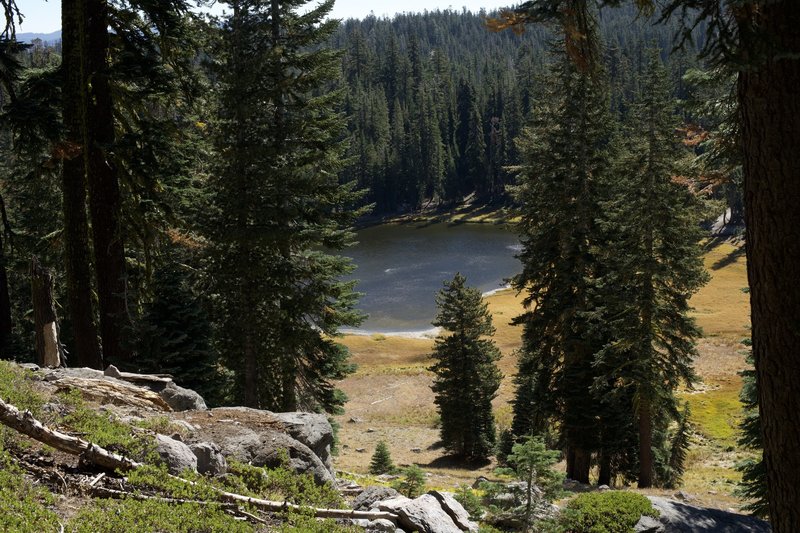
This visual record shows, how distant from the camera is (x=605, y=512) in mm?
9477

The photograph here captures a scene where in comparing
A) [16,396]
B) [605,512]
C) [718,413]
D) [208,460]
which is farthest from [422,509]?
[718,413]

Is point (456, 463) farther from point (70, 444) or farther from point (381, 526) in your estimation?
point (70, 444)

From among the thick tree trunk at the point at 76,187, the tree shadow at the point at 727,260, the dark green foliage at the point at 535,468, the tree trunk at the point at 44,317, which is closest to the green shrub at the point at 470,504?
the dark green foliage at the point at 535,468

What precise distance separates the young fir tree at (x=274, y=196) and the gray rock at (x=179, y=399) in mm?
6487

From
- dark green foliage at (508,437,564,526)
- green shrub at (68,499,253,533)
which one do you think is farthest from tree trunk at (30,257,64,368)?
dark green foliage at (508,437,564,526)

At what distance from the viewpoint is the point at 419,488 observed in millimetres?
8820

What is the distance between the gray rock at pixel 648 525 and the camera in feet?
32.4

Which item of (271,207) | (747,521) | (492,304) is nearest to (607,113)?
(271,207)

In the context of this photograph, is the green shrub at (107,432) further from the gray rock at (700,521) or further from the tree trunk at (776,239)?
the gray rock at (700,521)

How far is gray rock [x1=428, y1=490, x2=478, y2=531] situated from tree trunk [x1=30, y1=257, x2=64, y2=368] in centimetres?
664

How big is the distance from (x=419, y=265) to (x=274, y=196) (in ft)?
194

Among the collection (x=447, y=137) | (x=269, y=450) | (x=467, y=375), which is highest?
(x=447, y=137)

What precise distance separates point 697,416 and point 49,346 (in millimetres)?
33271

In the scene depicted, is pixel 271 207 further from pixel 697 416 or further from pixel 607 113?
pixel 697 416
